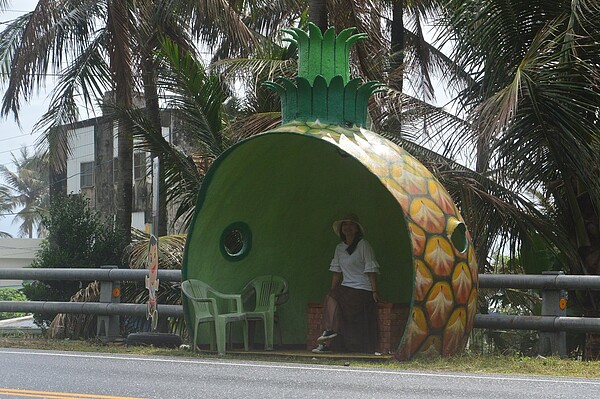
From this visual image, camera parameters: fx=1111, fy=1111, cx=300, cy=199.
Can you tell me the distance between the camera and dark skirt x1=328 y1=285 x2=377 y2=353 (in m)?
11.9

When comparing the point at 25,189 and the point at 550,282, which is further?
the point at 25,189

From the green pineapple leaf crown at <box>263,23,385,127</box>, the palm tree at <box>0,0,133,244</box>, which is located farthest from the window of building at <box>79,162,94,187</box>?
the green pineapple leaf crown at <box>263,23,385,127</box>

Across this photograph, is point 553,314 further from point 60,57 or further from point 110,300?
point 60,57

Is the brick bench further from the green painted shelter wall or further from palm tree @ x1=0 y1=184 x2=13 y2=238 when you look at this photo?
palm tree @ x1=0 y1=184 x2=13 y2=238

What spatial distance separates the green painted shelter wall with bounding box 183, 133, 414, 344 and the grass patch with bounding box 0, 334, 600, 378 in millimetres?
1245

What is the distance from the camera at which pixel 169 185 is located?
1877 cm

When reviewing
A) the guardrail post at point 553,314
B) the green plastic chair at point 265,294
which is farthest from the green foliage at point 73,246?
the guardrail post at point 553,314

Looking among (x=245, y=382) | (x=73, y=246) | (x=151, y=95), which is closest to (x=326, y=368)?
(x=245, y=382)

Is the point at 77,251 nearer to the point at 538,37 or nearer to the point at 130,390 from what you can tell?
the point at 538,37

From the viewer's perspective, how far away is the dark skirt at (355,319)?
39.0 ft

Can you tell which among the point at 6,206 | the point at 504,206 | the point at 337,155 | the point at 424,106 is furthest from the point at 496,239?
the point at 6,206

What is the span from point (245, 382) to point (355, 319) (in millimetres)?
3644

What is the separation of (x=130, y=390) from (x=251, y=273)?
5.43 m

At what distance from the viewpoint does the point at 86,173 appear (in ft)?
145
